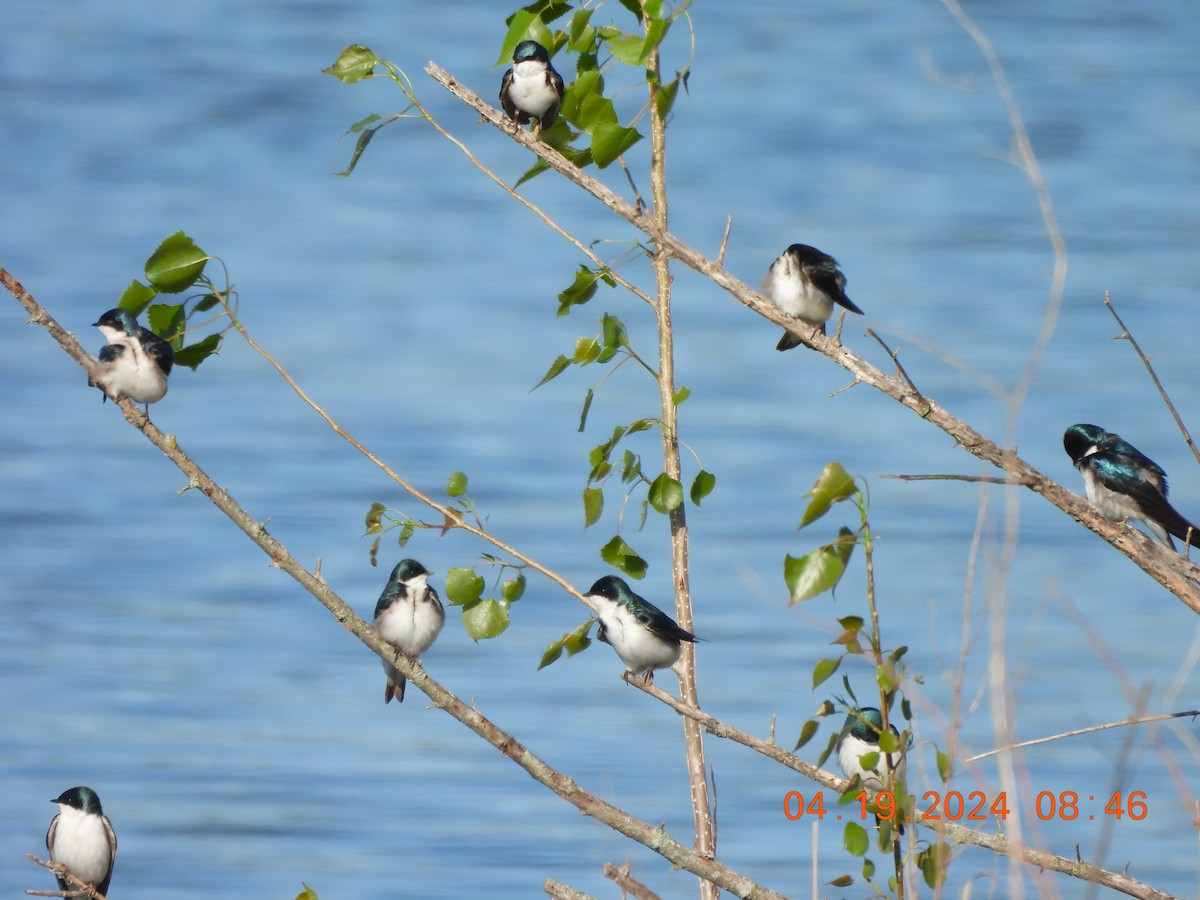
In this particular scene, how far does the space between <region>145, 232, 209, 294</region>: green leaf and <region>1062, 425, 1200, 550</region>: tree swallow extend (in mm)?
3625

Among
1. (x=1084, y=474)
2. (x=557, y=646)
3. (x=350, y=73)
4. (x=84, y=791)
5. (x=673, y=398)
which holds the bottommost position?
(x=84, y=791)

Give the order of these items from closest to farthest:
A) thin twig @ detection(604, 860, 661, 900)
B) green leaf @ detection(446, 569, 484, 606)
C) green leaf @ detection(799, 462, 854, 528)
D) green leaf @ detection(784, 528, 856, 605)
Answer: green leaf @ detection(799, 462, 854, 528) < green leaf @ detection(784, 528, 856, 605) < thin twig @ detection(604, 860, 661, 900) < green leaf @ detection(446, 569, 484, 606)

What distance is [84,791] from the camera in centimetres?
679

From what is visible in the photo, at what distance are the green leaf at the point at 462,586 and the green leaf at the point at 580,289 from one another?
755 mm

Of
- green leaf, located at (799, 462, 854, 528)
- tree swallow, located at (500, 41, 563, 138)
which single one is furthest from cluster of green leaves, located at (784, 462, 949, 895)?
tree swallow, located at (500, 41, 563, 138)

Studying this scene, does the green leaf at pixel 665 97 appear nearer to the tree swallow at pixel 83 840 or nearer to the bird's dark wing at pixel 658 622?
the bird's dark wing at pixel 658 622

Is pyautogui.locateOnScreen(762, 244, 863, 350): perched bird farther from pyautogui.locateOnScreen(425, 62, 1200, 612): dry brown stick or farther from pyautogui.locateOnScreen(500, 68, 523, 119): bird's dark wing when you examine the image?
pyautogui.locateOnScreen(425, 62, 1200, 612): dry brown stick

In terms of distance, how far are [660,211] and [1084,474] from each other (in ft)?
9.64

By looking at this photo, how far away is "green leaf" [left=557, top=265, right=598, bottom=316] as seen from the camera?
4090mm

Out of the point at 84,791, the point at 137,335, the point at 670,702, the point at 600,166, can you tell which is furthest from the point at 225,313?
the point at 84,791

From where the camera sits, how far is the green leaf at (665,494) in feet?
13.0

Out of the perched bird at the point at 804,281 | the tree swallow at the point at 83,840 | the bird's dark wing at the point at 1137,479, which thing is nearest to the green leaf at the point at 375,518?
the perched bird at the point at 804,281

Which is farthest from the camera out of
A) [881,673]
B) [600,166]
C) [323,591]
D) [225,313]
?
[600,166]

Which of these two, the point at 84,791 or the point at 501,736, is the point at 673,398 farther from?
A: the point at 84,791
